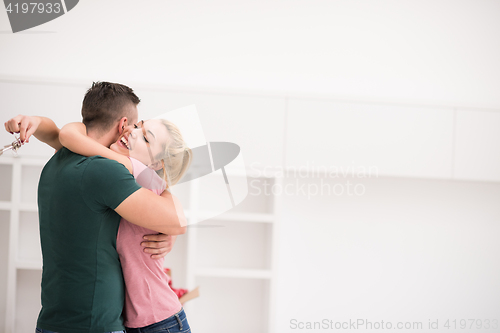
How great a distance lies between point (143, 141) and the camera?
4.04ft

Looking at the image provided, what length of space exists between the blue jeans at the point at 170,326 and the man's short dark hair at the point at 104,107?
566 mm

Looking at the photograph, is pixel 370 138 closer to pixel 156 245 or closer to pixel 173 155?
pixel 173 155

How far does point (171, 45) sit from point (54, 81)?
2.51 ft

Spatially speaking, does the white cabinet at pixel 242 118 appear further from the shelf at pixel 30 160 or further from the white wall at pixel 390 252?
the shelf at pixel 30 160

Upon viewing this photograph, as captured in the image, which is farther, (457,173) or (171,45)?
(171,45)

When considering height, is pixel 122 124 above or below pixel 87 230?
above

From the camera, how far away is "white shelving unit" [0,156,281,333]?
2.28 meters

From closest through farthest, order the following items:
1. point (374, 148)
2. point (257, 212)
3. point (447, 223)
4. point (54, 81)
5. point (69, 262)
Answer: point (69, 262) < point (54, 81) < point (374, 148) < point (257, 212) < point (447, 223)

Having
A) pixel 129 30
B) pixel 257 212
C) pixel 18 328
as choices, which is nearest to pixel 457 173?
pixel 257 212

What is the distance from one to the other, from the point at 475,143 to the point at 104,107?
85.8 inches

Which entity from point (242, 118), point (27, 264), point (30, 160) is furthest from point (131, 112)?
point (27, 264)

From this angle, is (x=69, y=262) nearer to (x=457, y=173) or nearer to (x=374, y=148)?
(x=374, y=148)

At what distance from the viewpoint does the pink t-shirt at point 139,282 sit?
1120mm

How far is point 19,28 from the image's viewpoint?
257 cm
